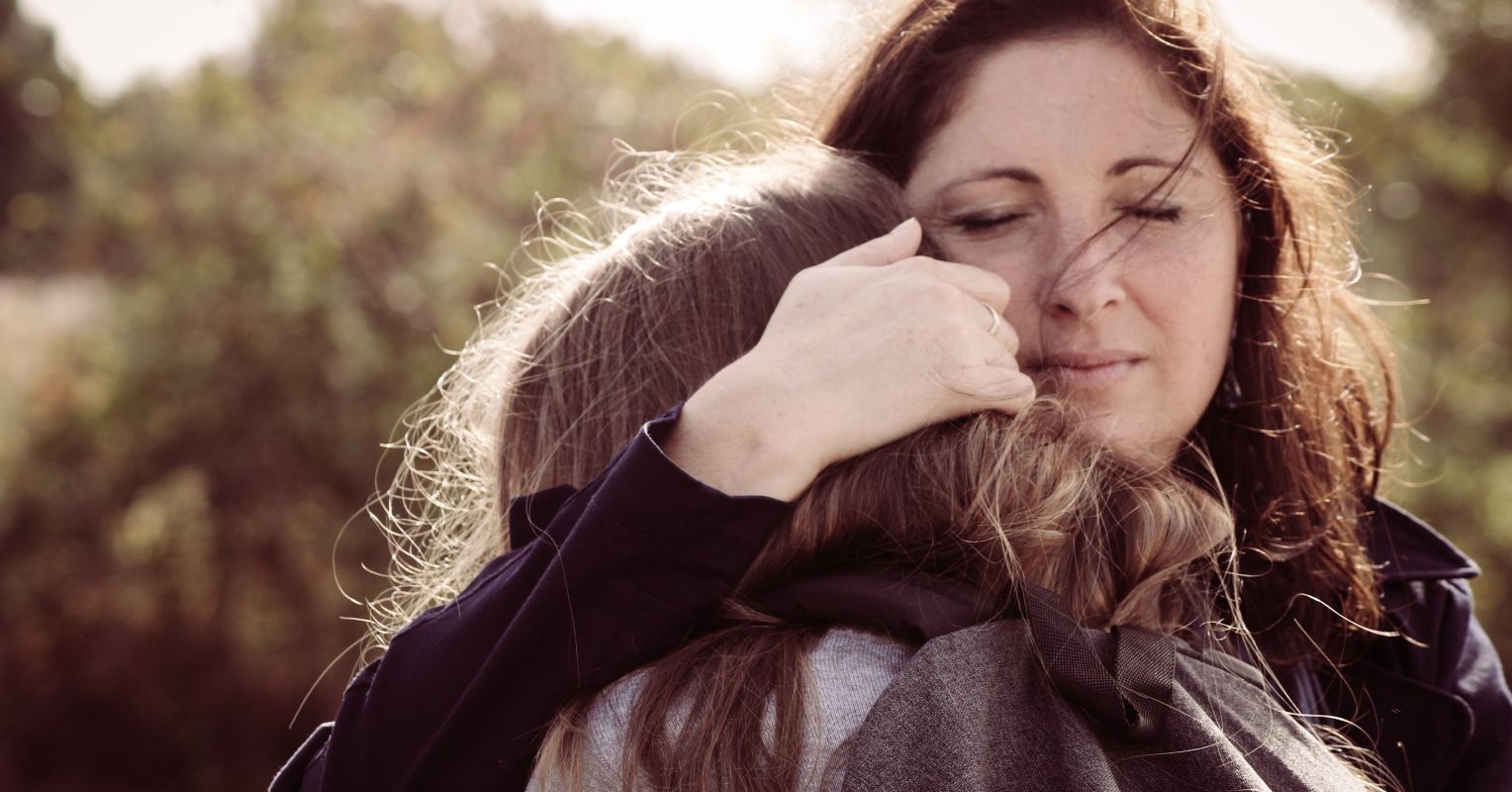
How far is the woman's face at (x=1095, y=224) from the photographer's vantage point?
212 centimetres

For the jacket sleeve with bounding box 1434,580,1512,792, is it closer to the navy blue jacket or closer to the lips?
the lips

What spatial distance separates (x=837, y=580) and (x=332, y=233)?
5158 mm

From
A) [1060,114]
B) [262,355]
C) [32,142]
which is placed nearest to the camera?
[1060,114]

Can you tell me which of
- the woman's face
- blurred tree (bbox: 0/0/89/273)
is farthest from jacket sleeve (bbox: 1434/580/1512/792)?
blurred tree (bbox: 0/0/89/273)

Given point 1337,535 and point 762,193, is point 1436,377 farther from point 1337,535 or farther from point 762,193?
point 762,193

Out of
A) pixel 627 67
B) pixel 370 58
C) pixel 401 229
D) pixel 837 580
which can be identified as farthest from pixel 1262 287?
pixel 370 58

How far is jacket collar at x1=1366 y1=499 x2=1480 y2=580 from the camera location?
241 cm

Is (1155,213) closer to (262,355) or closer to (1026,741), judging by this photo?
(1026,741)

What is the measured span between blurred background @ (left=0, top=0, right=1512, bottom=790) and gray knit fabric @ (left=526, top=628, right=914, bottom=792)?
4433 mm

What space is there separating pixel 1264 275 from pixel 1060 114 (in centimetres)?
69

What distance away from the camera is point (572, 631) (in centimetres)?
151

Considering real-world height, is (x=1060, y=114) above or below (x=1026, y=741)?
above

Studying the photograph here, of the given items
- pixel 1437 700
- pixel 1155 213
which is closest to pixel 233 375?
pixel 1155 213

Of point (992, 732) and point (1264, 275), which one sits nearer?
point (992, 732)
